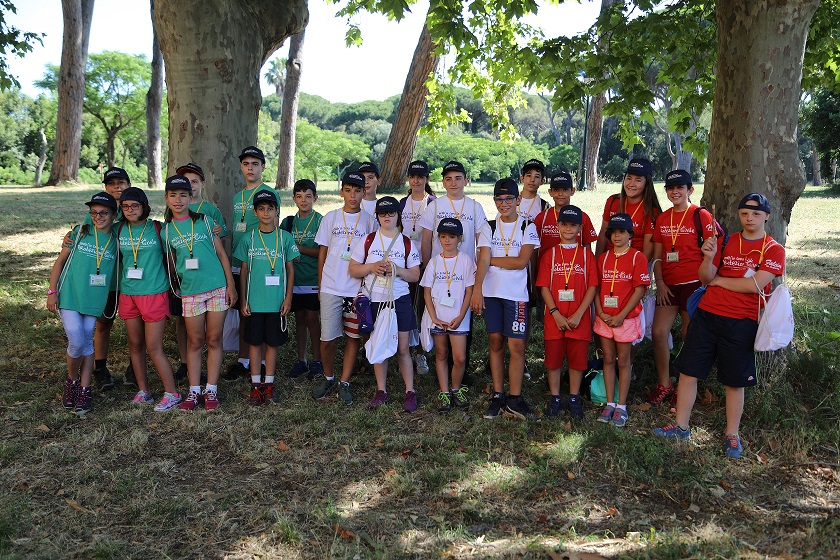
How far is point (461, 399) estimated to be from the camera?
17.9 feet

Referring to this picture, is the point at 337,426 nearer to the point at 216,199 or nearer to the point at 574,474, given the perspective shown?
the point at 574,474

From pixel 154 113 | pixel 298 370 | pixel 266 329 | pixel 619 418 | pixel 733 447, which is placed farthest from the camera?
pixel 154 113

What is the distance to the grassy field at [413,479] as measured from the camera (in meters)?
3.52

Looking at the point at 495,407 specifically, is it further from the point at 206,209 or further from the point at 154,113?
the point at 154,113

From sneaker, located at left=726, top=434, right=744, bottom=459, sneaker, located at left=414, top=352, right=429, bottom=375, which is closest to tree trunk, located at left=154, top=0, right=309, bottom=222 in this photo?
sneaker, located at left=414, top=352, right=429, bottom=375

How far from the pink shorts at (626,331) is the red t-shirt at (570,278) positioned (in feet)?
0.39

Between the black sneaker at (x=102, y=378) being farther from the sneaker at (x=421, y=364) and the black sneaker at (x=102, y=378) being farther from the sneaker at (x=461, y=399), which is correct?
the sneaker at (x=461, y=399)

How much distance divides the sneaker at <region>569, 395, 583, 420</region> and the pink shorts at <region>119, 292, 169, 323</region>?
11.4ft

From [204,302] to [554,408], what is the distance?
304cm

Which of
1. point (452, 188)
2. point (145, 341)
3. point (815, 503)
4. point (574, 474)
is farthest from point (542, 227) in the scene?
point (145, 341)

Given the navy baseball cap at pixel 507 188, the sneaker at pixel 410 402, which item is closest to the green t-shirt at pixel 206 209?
the sneaker at pixel 410 402

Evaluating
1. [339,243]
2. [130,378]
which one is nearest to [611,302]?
[339,243]

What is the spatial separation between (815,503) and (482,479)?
A: 206 cm

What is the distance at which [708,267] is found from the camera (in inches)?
186
